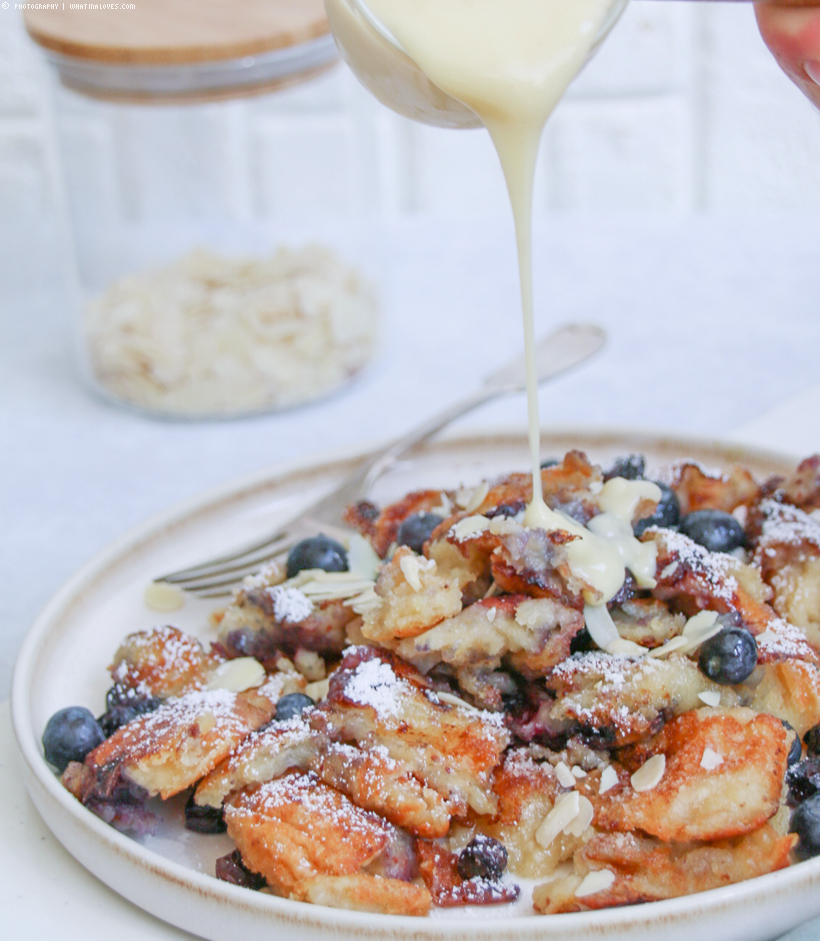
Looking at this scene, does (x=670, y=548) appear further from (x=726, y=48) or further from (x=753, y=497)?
(x=726, y=48)

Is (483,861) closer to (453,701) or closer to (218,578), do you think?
(453,701)

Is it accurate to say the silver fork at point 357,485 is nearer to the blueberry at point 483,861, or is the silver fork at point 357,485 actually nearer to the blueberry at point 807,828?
the blueberry at point 483,861

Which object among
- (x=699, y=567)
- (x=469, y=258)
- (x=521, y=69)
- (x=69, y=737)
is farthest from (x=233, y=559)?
(x=469, y=258)

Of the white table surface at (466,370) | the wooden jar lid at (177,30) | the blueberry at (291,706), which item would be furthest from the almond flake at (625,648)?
the wooden jar lid at (177,30)

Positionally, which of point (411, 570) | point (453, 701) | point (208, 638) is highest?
point (411, 570)

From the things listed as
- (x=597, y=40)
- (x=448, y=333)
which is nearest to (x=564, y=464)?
(x=597, y=40)

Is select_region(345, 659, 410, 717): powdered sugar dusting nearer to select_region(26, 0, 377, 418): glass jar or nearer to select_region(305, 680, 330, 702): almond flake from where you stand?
select_region(305, 680, 330, 702): almond flake

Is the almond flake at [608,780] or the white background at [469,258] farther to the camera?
the white background at [469,258]
